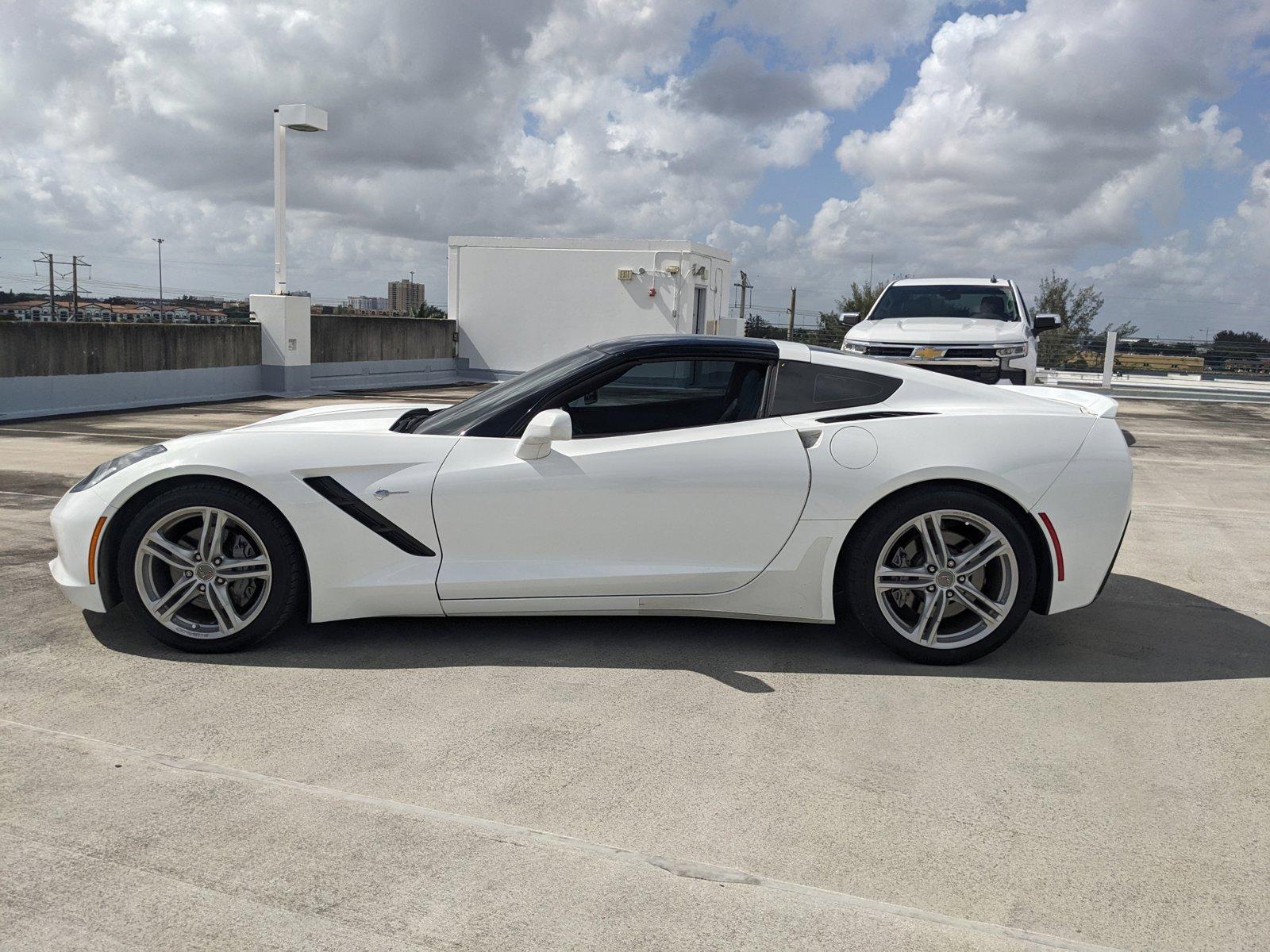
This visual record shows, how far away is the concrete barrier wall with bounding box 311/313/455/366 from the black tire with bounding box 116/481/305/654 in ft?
53.4

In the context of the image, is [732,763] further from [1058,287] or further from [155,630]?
[1058,287]

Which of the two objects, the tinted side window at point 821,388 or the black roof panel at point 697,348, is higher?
the black roof panel at point 697,348

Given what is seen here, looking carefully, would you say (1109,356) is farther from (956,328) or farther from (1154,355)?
(956,328)

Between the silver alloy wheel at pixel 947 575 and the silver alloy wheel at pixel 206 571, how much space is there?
243cm

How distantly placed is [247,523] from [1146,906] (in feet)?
10.6

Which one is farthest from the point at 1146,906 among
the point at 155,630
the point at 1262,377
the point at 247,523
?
the point at 1262,377

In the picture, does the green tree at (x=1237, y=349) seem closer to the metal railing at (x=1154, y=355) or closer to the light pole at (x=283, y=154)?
the metal railing at (x=1154, y=355)

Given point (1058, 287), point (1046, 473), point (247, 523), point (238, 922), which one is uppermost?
point (1058, 287)

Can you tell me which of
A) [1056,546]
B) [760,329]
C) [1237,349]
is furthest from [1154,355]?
[1056,546]

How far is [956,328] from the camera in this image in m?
11.3

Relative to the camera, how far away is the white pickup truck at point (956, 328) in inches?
429

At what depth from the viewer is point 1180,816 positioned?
3.09 metres

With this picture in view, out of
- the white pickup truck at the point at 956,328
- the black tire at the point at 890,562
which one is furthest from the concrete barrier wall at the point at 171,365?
the black tire at the point at 890,562

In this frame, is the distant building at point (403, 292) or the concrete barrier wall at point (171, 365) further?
the distant building at point (403, 292)
